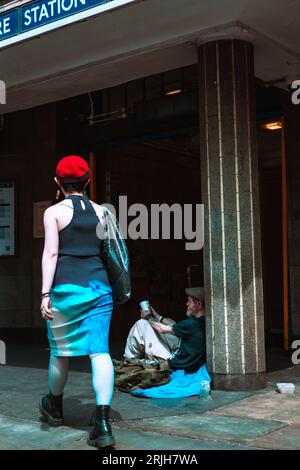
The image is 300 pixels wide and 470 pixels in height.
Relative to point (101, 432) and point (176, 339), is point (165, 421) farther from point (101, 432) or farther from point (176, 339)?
point (176, 339)

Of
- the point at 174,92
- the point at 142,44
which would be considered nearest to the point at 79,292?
the point at 142,44

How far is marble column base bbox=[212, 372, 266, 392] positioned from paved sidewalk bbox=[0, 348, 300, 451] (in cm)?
9

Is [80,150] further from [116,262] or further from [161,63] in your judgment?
[116,262]

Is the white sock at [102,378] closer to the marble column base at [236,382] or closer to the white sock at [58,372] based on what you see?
the white sock at [58,372]

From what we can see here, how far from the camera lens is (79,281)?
418 centimetres

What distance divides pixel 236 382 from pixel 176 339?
1.17 m

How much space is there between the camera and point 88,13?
6.06 metres

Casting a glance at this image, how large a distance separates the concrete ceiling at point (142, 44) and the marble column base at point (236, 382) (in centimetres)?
340

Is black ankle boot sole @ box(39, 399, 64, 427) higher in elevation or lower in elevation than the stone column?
lower

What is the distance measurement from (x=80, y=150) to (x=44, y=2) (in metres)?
3.97

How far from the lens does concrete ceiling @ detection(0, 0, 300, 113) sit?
5836mm

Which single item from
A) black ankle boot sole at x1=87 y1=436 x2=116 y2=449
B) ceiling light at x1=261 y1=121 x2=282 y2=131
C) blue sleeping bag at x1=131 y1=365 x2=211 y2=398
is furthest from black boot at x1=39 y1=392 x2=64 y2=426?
ceiling light at x1=261 y1=121 x2=282 y2=131

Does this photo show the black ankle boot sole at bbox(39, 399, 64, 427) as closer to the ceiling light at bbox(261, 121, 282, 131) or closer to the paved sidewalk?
the paved sidewalk
